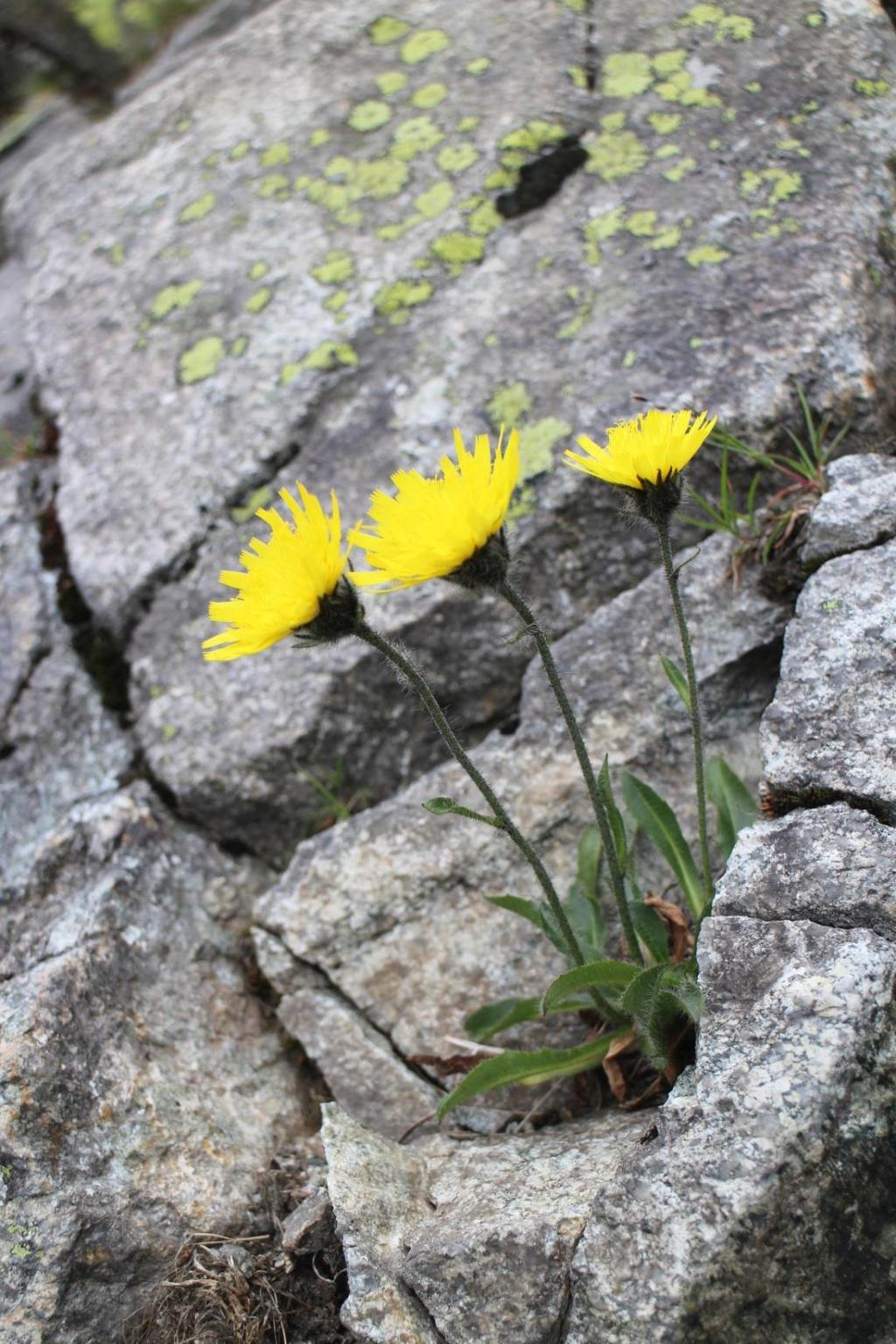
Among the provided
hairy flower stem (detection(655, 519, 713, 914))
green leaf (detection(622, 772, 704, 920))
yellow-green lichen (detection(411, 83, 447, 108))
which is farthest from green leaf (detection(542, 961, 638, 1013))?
yellow-green lichen (detection(411, 83, 447, 108))

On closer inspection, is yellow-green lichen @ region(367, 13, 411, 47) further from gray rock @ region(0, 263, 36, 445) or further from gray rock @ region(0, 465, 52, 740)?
gray rock @ region(0, 465, 52, 740)

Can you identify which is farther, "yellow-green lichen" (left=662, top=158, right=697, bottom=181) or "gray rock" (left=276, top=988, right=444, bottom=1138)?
"yellow-green lichen" (left=662, top=158, right=697, bottom=181)

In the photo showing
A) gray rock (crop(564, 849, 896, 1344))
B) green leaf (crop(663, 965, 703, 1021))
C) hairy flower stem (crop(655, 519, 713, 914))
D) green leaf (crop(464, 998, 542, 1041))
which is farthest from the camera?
green leaf (crop(464, 998, 542, 1041))

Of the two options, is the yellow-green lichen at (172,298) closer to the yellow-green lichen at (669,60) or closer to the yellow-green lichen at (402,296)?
the yellow-green lichen at (402,296)

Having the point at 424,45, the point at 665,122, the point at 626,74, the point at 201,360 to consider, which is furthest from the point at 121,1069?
the point at 424,45

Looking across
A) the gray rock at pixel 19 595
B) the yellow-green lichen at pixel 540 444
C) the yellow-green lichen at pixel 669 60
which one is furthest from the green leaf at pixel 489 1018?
the yellow-green lichen at pixel 669 60

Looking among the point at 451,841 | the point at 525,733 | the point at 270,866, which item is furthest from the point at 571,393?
the point at 270,866

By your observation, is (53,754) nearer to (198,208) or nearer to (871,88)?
(198,208)
